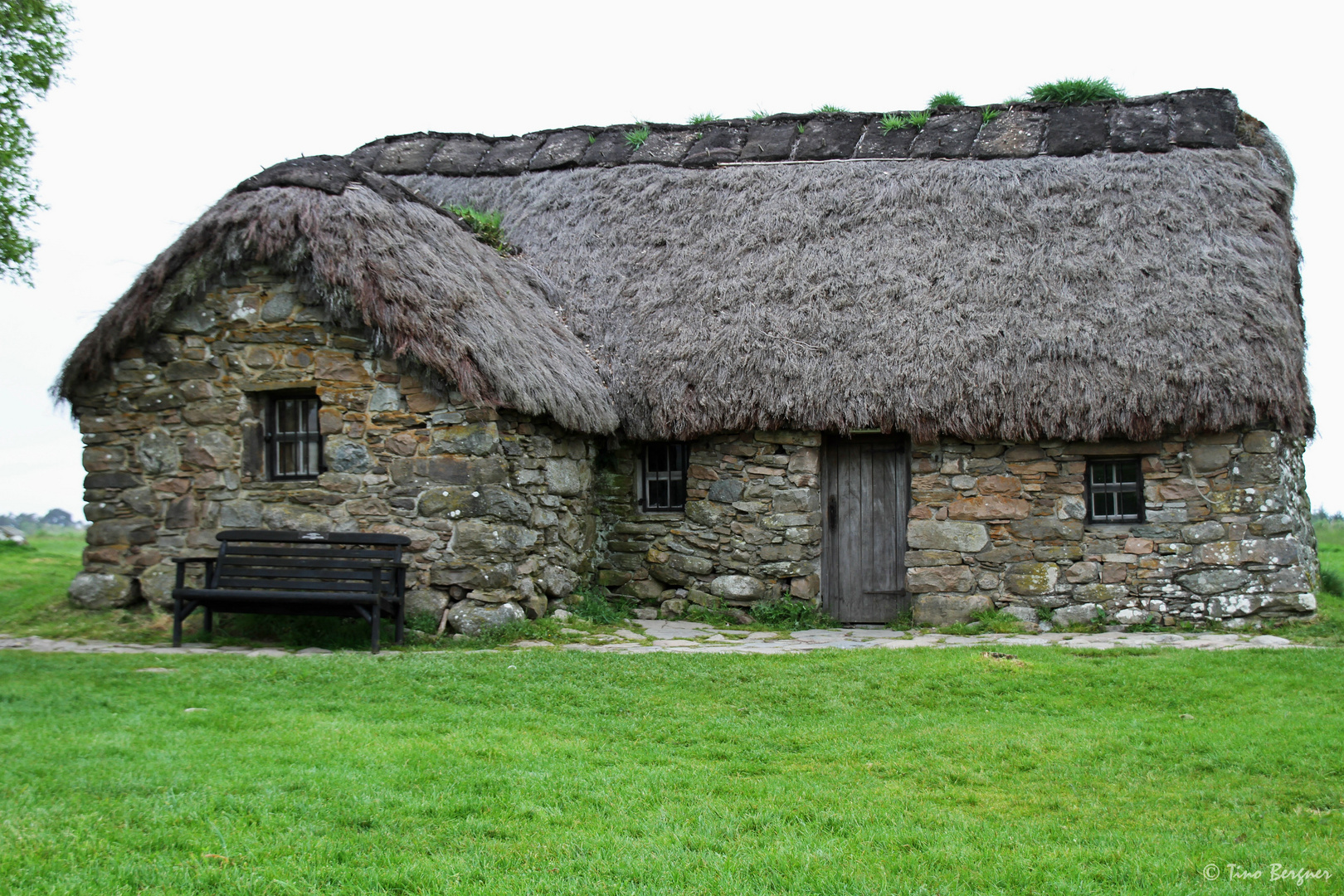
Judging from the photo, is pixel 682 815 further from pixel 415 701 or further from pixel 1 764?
pixel 1 764

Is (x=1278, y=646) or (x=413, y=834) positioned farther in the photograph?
(x=1278, y=646)

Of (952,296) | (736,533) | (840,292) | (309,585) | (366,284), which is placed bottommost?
(309,585)

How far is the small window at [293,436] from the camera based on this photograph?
401 inches

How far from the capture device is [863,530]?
38.4ft

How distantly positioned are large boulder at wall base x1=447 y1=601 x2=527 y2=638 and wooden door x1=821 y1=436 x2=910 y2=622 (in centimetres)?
381

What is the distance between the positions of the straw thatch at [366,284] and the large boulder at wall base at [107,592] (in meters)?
1.85

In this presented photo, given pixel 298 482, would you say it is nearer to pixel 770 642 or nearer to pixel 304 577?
pixel 304 577

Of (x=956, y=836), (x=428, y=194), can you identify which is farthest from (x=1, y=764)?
(x=428, y=194)

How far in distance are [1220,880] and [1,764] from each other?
5.41m

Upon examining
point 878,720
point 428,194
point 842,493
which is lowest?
point 878,720

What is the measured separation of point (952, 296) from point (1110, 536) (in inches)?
116

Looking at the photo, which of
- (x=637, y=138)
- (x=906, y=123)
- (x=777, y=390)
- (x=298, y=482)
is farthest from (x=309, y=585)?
(x=906, y=123)

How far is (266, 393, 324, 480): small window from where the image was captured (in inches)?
401

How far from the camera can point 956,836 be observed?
458 cm
